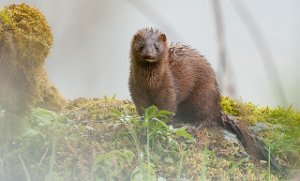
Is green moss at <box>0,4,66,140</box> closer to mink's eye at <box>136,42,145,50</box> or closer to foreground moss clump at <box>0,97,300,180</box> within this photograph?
foreground moss clump at <box>0,97,300,180</box>

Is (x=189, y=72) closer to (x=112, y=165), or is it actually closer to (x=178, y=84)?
(x=178, y=84)

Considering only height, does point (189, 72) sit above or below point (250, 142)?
above

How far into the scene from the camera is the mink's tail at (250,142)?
530 cm

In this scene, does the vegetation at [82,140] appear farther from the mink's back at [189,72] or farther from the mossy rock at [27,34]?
the mink's back at [189,72]

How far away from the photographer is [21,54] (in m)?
4.83

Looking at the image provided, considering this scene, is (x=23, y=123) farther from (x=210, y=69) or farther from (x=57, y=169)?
(x=210, y=69)

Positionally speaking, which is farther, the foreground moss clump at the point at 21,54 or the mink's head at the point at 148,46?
the mink's head at the point at 148,46

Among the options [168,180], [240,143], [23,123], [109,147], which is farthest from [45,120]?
[240,143]

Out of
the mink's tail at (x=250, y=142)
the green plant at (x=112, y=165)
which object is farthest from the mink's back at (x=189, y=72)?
the green plant at (x=112, y=165)

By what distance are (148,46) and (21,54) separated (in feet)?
3.26

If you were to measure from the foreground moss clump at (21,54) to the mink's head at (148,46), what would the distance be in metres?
0.70

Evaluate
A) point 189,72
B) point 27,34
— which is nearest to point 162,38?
point 189,72

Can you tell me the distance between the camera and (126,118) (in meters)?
4.72

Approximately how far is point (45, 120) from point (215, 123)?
1.70 m
